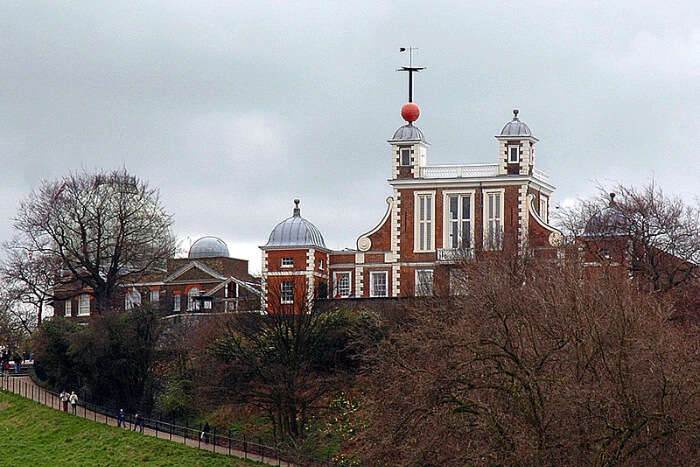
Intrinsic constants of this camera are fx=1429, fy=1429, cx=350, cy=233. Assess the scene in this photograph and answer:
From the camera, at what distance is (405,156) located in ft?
252

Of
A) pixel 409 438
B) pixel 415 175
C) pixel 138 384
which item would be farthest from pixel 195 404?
pixel 409 438

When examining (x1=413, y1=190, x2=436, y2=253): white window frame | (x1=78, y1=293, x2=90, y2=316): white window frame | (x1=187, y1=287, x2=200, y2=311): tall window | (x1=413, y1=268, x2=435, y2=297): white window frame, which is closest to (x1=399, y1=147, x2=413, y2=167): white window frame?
(x1=413, y1=190, x2=436, y2=253): white window frame

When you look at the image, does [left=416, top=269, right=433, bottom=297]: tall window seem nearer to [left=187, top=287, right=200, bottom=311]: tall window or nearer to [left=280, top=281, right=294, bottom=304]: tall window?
[left=280, top=281, right=294, bottom=304]: tall window

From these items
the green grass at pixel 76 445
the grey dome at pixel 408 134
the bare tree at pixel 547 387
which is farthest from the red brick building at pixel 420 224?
the bare tree at pixel 547 387

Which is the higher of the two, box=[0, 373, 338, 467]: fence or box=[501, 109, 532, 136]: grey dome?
box=[501, 109, 532, 136]: grey dome

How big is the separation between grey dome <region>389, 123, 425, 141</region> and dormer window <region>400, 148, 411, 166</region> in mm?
592

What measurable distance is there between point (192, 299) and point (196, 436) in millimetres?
27463

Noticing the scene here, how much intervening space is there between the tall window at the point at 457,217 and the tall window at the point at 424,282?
184 centimetres

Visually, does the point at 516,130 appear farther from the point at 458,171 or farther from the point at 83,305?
the point at 83,305

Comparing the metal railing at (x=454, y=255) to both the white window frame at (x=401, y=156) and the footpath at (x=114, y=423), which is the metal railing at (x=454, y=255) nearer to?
the white window frame at (x=401, y=156)

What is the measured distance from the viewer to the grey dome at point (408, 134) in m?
76.6

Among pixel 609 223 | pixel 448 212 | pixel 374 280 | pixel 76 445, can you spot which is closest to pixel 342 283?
pixel 374 280

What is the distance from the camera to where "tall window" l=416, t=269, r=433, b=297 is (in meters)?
66.8

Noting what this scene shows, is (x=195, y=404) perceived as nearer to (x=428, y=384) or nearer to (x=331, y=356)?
(x=331, y=356)
